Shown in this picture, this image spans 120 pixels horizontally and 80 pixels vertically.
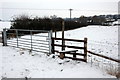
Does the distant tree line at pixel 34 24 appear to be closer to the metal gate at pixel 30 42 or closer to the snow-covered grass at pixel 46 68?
the metal gate at pixel 30 42

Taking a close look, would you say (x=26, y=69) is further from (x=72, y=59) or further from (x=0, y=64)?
(x=72, y=59)

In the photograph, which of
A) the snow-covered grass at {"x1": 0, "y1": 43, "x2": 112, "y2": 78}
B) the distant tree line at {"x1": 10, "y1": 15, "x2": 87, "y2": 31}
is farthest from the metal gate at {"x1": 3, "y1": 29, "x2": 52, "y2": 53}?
the distant tree line at {"x1": 10, "y1": 15, "x2": 87, "y2": 31}

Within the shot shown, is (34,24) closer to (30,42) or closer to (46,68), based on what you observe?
(30,42)

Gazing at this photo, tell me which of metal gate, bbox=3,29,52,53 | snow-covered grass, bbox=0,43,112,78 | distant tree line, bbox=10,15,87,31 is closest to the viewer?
snow-covered grass, bbox=0,43,112,78

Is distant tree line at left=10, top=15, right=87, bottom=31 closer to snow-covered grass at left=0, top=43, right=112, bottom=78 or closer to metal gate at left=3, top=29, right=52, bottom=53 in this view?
metal gate at left=3, top=29, right=52, bottom=53

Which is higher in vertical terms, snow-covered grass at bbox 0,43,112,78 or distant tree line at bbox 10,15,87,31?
distant tree line at bbox 10,15,87,31

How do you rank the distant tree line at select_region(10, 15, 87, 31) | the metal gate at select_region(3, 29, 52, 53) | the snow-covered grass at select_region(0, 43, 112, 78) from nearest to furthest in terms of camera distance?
1. the snow-covered grass at select_region(0, 43, 112, 78)
2. the metal gate at select_region(3, 29, 52, 53)
3. the distant tree line at select_region(10, 15, 87, 31)

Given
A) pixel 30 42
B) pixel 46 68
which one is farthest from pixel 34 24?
pixel 46 68

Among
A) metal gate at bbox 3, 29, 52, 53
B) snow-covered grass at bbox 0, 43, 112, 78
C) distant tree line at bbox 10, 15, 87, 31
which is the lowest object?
snow-covered grass at bbox 0, 43, 112, 78

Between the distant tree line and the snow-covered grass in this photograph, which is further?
the distant tree line

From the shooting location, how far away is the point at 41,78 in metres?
7.88

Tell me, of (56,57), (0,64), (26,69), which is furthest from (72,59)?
(0,64)

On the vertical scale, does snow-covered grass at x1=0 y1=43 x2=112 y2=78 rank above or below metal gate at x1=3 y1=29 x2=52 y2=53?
below

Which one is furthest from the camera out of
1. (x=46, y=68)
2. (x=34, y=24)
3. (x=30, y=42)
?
(x=34, y=24)
